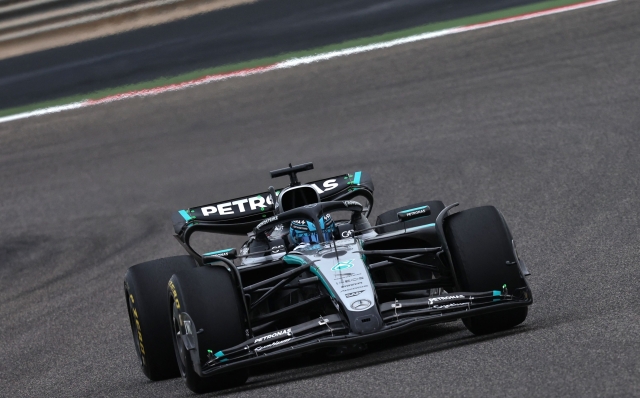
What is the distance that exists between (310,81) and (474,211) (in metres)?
9.30

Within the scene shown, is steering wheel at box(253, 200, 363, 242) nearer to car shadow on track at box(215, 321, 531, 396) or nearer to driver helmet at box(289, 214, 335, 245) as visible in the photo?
driver helmet at box(289, 214, 335, 245)

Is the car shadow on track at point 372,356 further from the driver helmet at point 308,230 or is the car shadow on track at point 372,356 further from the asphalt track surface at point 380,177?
the driver helmet at point 308,230

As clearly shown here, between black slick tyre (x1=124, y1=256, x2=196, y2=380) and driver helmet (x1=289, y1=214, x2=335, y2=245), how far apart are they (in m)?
0.88

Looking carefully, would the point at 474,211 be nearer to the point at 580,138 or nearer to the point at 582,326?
the point at 582,326

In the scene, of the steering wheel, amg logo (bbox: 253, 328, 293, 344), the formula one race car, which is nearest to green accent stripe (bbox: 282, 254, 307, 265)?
the formula one race car

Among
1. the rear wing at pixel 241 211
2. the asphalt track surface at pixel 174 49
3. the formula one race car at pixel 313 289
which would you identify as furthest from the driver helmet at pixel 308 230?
the asphalt track surface at pixel 174 49

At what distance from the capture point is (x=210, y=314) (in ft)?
20.4

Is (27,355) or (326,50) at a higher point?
(326,50)

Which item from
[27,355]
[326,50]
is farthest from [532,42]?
[27,355]

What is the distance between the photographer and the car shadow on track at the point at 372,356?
6258 mm

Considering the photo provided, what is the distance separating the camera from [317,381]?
5883 millimetres

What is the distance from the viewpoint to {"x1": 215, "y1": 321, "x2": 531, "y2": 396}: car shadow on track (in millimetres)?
6258

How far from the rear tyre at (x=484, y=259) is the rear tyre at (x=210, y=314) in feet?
4.61

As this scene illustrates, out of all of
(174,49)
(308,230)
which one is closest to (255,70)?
(174,49)
